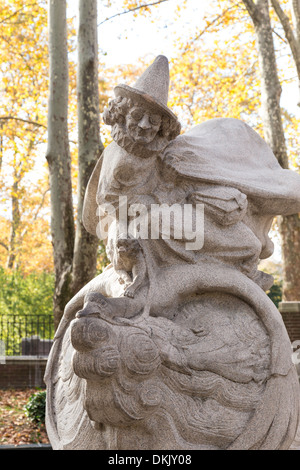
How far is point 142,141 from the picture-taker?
3.04 m

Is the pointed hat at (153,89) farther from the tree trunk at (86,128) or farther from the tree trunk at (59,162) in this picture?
the tree trunk at (59,162)

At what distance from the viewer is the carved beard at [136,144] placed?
306cm

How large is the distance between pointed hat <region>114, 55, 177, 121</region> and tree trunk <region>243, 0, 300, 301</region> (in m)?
6.73

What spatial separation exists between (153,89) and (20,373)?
834 cm

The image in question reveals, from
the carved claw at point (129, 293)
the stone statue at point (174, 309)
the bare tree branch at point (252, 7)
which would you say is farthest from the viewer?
the bare tree branch at point (252, 7)

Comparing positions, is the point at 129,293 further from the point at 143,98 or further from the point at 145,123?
the point at 143,98

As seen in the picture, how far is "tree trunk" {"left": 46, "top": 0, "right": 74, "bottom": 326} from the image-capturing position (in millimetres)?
6367

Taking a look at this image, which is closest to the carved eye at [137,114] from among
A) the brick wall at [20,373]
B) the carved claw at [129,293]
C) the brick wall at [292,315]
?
the carved claw at [129,293]

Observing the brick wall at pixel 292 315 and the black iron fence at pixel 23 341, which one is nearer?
the brick wall at pixel 292 315

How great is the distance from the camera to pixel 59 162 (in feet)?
21.6

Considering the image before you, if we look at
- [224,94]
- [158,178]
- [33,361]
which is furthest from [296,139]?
[158,178]

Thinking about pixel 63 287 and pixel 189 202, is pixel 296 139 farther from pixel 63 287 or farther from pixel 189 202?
pixel 189 202

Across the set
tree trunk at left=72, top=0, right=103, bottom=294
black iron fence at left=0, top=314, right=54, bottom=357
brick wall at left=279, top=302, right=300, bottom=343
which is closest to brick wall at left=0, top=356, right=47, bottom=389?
black iron fence at left=0, top=314, right=54, bottom=357

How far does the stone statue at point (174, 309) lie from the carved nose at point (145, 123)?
0.04 feet
